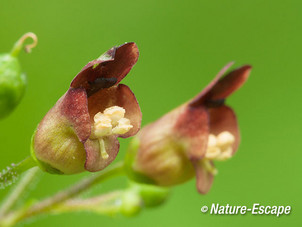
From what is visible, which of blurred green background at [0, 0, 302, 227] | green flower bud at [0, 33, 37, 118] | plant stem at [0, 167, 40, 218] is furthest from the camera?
blurred green background at [0, 0, 302, 227]

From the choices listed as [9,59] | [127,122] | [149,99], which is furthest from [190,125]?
[149,99]

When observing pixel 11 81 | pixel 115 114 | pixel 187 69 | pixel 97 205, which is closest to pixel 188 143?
pixel 115 114

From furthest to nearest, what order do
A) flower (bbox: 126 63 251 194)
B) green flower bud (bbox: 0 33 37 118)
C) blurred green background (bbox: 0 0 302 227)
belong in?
blurred green background (bbox: 0 0 302 227), flower (bbox: 126 63 251 194), green flower bud (bbox: 0 33 37 118)

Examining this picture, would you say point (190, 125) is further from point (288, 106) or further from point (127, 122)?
→ point (288, 106)

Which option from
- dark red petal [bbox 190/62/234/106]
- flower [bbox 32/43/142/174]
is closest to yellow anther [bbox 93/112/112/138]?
flower [bbox 32/43/142/174]

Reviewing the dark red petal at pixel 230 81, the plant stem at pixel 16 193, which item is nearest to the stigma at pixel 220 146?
the dark red petal at pixel 230 81

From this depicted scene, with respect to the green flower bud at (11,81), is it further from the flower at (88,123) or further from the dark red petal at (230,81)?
the dark red petal at (230,81)

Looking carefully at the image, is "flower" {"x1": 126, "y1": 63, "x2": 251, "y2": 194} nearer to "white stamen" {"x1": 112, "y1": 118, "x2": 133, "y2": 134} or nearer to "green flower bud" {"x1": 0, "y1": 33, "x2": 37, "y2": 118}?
"white stamen" {"x1": 112, "y1": 118, "x2": 133, "y2": 134}

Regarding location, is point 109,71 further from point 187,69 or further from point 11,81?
point 187,69
